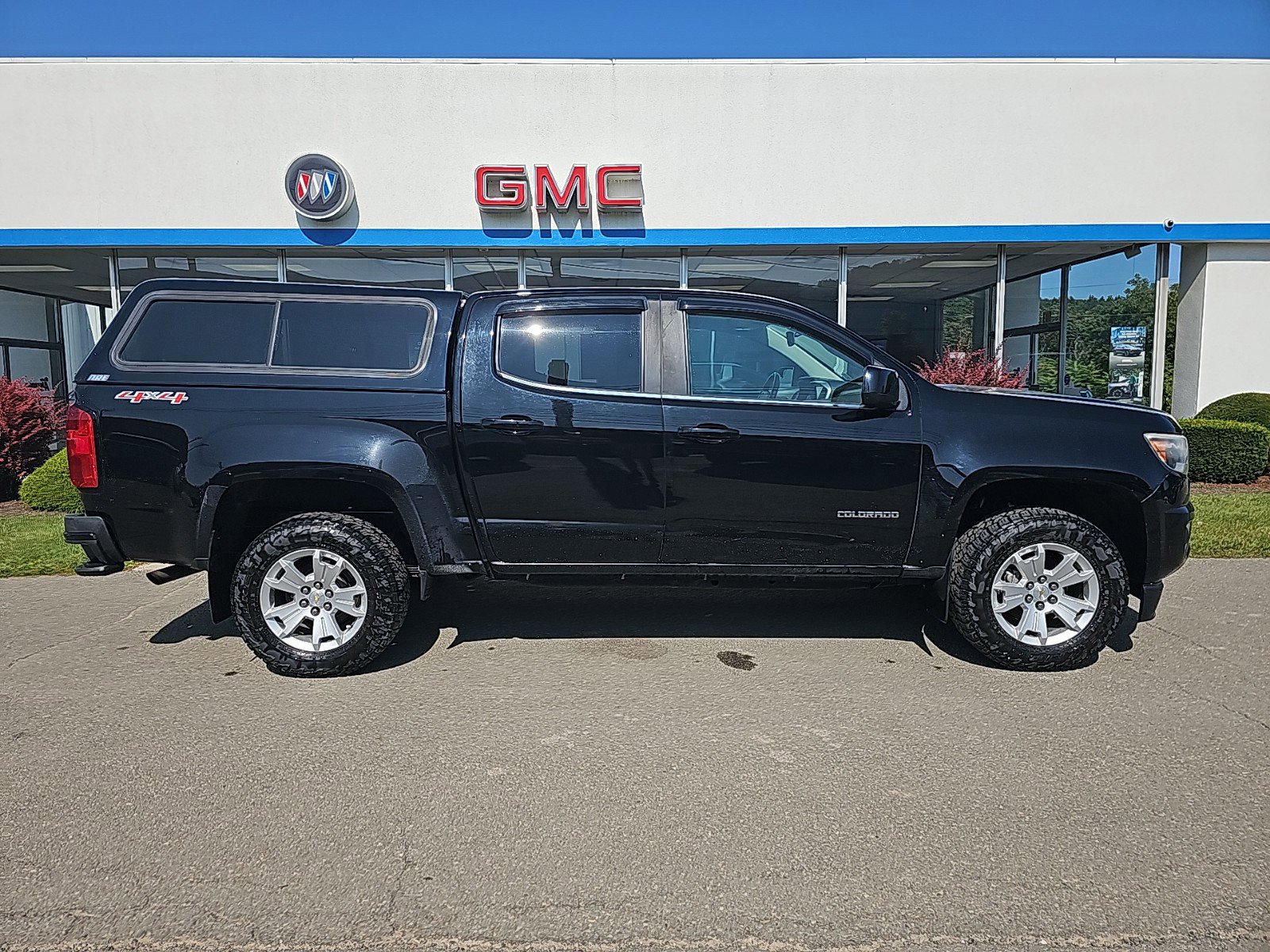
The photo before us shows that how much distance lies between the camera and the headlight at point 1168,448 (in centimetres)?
469

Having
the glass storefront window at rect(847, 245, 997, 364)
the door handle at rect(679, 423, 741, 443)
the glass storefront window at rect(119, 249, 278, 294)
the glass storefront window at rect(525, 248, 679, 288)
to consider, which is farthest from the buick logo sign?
the door handle at rect(679, 423, 741, 443)

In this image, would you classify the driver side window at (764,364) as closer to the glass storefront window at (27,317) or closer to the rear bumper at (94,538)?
the rear bumper at (94,538)

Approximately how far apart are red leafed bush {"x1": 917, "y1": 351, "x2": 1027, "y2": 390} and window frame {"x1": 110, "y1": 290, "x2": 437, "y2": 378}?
813 cm

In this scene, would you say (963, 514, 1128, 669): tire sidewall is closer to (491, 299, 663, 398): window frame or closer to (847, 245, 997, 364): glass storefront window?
(491, 299, 663, 398): window frame

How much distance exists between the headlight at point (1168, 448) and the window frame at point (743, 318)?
1339 millimetres

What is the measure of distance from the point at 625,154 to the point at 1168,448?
972 centimetres

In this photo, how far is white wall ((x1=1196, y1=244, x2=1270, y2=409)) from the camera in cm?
1330

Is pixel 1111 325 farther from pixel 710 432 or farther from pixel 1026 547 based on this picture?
pixel 710 432

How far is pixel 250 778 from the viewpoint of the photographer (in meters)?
3.46

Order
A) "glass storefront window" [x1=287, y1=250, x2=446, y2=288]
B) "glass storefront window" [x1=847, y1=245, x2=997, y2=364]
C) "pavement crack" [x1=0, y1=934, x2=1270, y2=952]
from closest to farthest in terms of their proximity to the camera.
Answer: "pavement crack" [x1=0, y1=934, x2=1270, y2=952], "glass storefront window" [x1=287, y1=250, x2=446, y2=288], "glass storefront window" [x1=847, y1=245, x2=997, y2=364]

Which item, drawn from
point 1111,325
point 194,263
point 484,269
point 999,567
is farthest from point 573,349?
point 1111,325

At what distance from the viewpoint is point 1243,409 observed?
486 inches

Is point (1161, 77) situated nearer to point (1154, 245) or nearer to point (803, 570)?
point (1154, 245)

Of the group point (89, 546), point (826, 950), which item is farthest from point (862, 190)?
point (826, 950)
